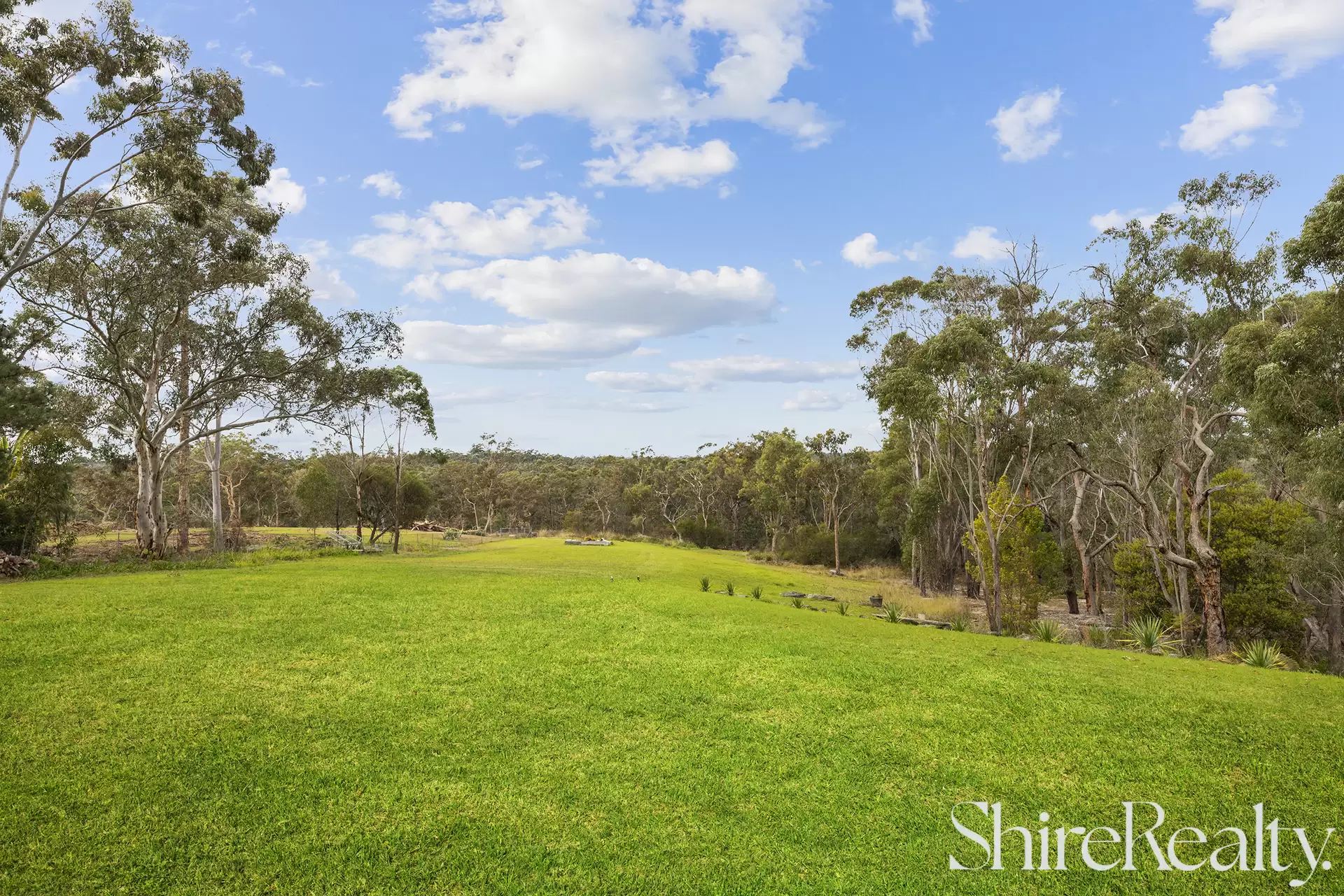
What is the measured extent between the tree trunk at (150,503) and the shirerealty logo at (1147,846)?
75.7 ft

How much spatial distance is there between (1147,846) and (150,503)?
25649mm

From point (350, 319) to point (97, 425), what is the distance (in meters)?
11.1

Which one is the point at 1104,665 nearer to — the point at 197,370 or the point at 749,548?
the point at 197,370

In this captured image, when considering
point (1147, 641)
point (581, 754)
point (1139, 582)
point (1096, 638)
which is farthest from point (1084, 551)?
point (581, 754)

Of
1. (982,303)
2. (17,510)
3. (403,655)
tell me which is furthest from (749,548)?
(403,655)

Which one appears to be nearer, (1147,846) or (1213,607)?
(1147,846)

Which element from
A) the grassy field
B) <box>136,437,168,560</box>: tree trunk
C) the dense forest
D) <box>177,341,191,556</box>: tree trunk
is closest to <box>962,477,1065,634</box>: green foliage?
the dense forest

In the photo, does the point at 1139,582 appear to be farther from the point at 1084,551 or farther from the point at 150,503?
the point at 150,503

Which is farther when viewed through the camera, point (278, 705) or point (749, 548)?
point (749, 548)

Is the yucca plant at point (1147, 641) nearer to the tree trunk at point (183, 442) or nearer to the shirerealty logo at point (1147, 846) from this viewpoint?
the shirerealty logo at point (1147, 846)

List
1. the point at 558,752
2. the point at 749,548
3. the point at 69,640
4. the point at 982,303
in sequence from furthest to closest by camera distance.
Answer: the point at 749,548 → the point at 982,303 → the point at 69,640 → the point at 558,752

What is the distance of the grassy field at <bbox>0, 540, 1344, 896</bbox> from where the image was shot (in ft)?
14.3

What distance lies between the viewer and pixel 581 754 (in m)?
5.94

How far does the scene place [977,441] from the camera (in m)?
19.9
